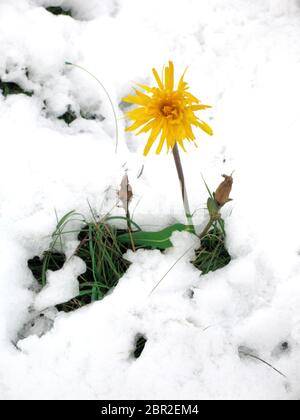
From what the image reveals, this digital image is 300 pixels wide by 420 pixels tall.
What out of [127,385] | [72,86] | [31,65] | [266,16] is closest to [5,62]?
[31,65]

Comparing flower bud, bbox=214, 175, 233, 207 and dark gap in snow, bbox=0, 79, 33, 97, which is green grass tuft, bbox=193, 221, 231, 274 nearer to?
flower bud, bbox=214, 175, 233, 207

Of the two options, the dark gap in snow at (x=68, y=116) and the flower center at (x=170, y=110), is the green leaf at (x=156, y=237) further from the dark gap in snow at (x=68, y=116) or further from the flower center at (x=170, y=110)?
the dark gap in snow at (x=68, y=116)

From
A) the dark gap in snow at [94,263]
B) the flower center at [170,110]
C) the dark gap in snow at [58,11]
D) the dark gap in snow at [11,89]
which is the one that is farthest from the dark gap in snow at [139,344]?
the dark gap in snow at [58,11]

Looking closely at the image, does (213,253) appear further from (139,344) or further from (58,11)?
(58,11)

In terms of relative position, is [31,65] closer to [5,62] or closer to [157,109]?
[5,62]

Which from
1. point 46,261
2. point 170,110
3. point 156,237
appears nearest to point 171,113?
point 170,110

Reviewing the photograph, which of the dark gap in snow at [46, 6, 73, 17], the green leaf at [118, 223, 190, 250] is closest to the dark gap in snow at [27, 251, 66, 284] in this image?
the green leaf at [118, 223, 190, 250]
